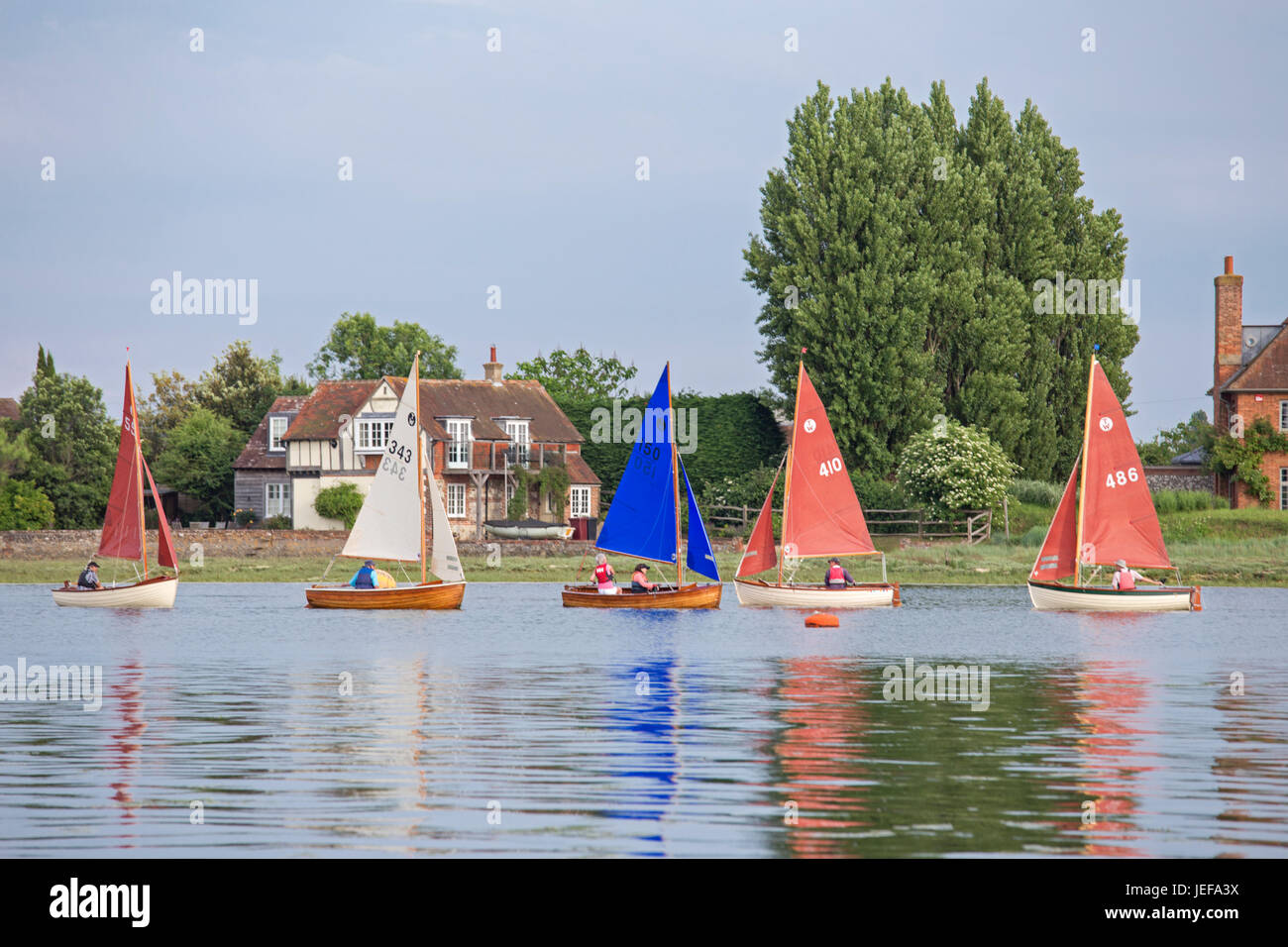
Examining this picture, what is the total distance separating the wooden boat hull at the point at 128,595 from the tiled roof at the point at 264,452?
137 ft

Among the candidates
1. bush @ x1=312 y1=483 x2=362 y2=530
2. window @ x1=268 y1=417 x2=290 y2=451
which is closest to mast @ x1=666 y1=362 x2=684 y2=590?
bush @ x1=312 y1=483 x2=362 y2=530

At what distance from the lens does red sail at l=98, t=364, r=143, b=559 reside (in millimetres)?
46719

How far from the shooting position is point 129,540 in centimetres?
4772

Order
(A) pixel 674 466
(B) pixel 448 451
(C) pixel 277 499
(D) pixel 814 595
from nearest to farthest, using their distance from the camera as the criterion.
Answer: (A) pixel 674 466, (D) pixel 814 595, (B) pixel 448 451, (C) pixel 277 499

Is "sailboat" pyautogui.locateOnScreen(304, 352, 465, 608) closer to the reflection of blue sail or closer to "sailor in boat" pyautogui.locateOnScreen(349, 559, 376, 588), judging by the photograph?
"sailor in boat" pyautogui.locateOnScreen(349, 559, 376, 588)

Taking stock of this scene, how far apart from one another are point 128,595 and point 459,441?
40.1 metres

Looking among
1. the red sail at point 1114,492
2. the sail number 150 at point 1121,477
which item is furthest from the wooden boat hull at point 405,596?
the sail number 150 at point 1121,477

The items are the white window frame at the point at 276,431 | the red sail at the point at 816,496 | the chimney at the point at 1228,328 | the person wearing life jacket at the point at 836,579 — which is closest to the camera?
the red sail at the point at 816,496

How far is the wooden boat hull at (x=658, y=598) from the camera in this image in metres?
45.9

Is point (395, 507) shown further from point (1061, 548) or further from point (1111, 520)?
point (1111, 520)

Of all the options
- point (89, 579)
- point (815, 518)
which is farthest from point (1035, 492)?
point (89, 579)

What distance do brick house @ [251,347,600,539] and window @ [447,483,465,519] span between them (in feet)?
0.18

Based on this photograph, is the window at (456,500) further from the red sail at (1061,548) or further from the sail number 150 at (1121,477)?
the sail number 150 at (1121,477)
